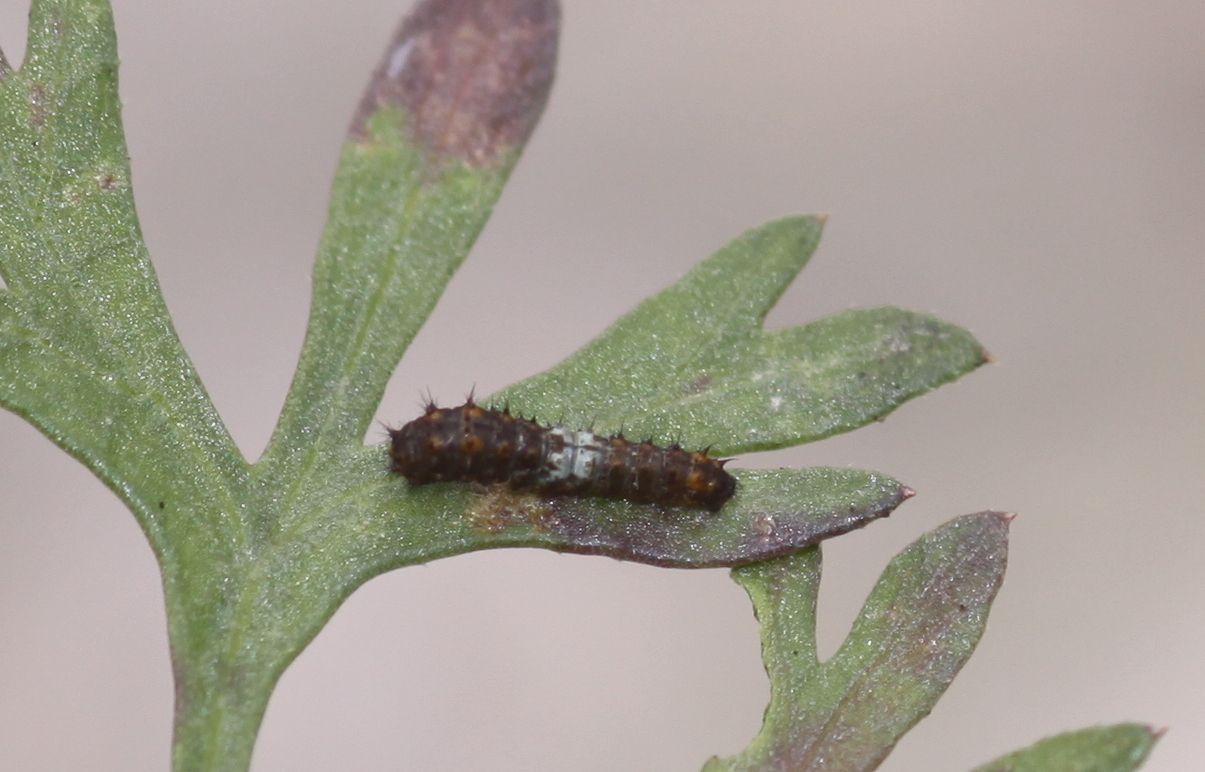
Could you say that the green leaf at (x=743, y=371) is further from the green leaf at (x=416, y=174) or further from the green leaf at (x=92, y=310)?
the green leaf at (x=92, y=310)

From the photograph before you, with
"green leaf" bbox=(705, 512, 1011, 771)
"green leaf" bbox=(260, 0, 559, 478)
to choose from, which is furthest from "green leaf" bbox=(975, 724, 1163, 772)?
"green leaf" bbox=(260, 0, 559, 478)

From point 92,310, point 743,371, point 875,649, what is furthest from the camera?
point 743,371

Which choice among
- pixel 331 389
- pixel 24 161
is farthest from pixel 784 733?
pixel 24 161

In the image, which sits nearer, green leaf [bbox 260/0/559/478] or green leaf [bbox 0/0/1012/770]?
green leaf [bbox 0/0/1012/770]

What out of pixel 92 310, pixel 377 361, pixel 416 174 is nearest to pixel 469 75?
pixel 416 174

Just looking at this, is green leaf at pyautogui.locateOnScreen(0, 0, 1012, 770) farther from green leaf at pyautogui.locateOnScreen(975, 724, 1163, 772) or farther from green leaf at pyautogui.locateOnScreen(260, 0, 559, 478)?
green leaf at pyautogui.locateOnScreen(975, 724, 1163, 772)

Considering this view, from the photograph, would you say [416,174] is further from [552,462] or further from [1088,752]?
[1088,752]
